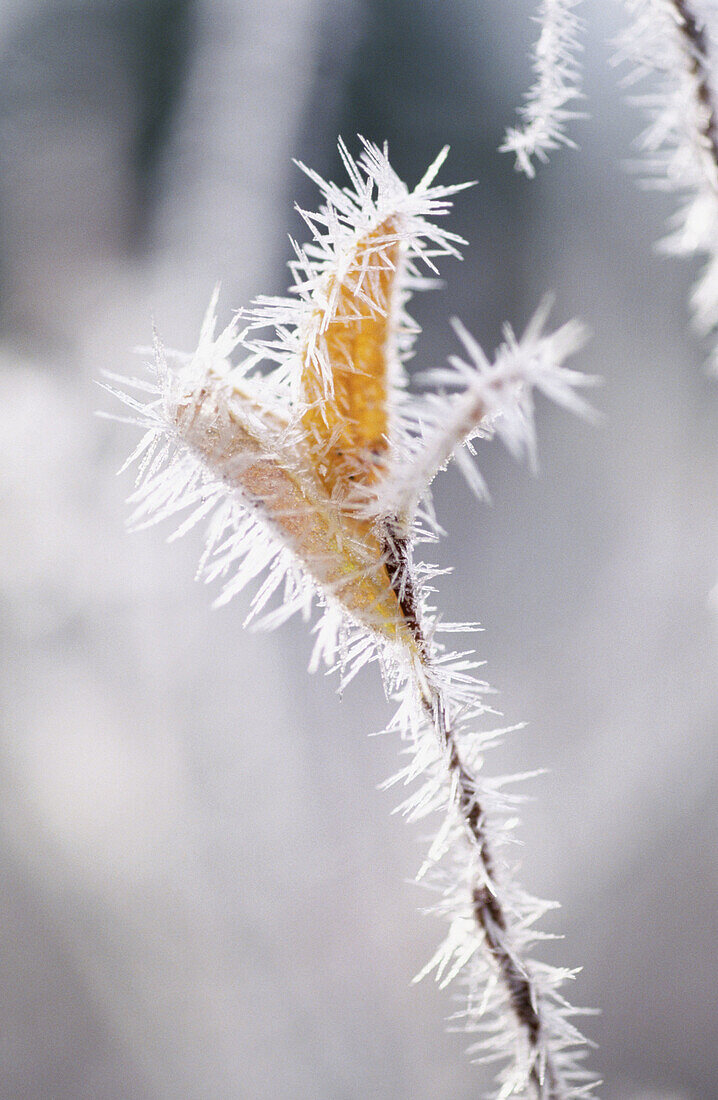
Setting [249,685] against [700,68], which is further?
[249,685]

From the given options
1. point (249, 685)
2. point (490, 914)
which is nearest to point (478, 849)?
point (490, 914)

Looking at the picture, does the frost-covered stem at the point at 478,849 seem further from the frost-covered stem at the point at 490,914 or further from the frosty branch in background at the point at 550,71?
the frosty branch in background at the point at 550,71

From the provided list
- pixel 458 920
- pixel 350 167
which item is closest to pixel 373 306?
pixel 350 167

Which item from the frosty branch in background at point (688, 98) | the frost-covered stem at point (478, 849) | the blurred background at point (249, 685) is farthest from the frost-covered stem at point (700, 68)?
the blurred background at point (249, 685)

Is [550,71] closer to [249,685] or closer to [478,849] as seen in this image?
[478,849]

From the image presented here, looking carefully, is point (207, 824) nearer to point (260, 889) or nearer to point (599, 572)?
point (260, 889)

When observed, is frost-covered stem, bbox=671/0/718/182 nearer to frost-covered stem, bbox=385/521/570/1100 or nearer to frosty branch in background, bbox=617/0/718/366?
frosty branch in background, bbox=617/0/718/366

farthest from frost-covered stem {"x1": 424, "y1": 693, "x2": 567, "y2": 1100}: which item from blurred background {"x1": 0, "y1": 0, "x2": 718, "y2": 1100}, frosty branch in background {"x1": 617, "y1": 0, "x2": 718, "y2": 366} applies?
blurred background {"x1": 0, "y1": 0, "x2": 718, "y2": 1100}
